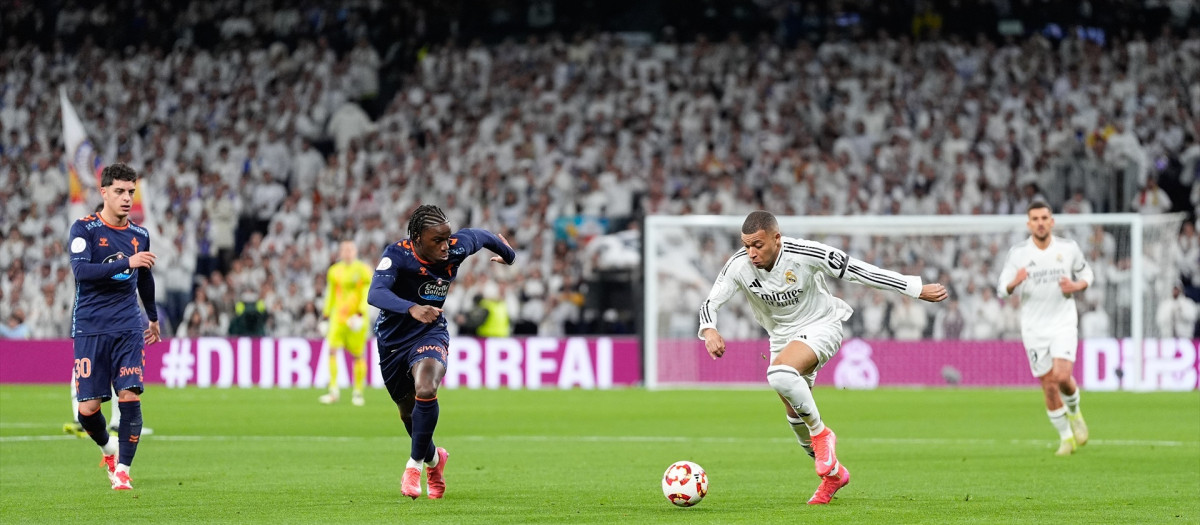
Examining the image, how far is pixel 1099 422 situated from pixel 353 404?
9.82 meters

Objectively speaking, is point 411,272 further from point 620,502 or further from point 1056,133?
point 1056,133

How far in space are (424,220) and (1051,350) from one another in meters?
7.00

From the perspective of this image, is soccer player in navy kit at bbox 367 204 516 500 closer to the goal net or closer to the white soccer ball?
the white soccer ball

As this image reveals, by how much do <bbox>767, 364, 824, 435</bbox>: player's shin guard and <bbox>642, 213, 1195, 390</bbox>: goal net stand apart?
15.6 metres

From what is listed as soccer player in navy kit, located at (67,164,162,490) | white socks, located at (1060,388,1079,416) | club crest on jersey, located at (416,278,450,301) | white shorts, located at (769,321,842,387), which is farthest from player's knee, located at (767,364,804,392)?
white socks, located at (1060,388,1079,416)

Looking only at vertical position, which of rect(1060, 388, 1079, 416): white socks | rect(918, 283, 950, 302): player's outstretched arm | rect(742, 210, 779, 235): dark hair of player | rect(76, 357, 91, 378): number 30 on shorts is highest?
rect(742, 210, 779, 235): dark hair of player

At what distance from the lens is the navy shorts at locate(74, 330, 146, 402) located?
10.9 m

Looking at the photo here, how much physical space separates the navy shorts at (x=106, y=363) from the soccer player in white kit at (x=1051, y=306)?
25.2 ft

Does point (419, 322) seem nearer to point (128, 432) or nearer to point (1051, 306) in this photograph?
point (128, 432)

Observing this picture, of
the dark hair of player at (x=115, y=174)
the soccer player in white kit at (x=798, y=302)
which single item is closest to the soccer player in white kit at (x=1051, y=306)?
the soccer player in white kit at (x=798, y=302)

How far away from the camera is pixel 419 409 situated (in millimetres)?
10109

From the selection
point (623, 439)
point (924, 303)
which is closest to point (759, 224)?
point (623, 439)

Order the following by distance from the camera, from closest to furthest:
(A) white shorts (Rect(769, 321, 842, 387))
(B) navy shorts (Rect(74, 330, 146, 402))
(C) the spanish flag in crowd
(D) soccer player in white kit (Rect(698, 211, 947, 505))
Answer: (D) soccer player in white kit (Rect(698, 211, 947, 505)) → (A) white shorts (Rect(769, 321, 842, 387)) → (B) navy shorts (Rect(74, 330, 146, 402)) → (C) the spanish flag in crowd

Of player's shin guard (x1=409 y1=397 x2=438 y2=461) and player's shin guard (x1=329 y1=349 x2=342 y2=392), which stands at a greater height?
player's shin guard (x1=409 y1=397 x2=438 y2=461)
